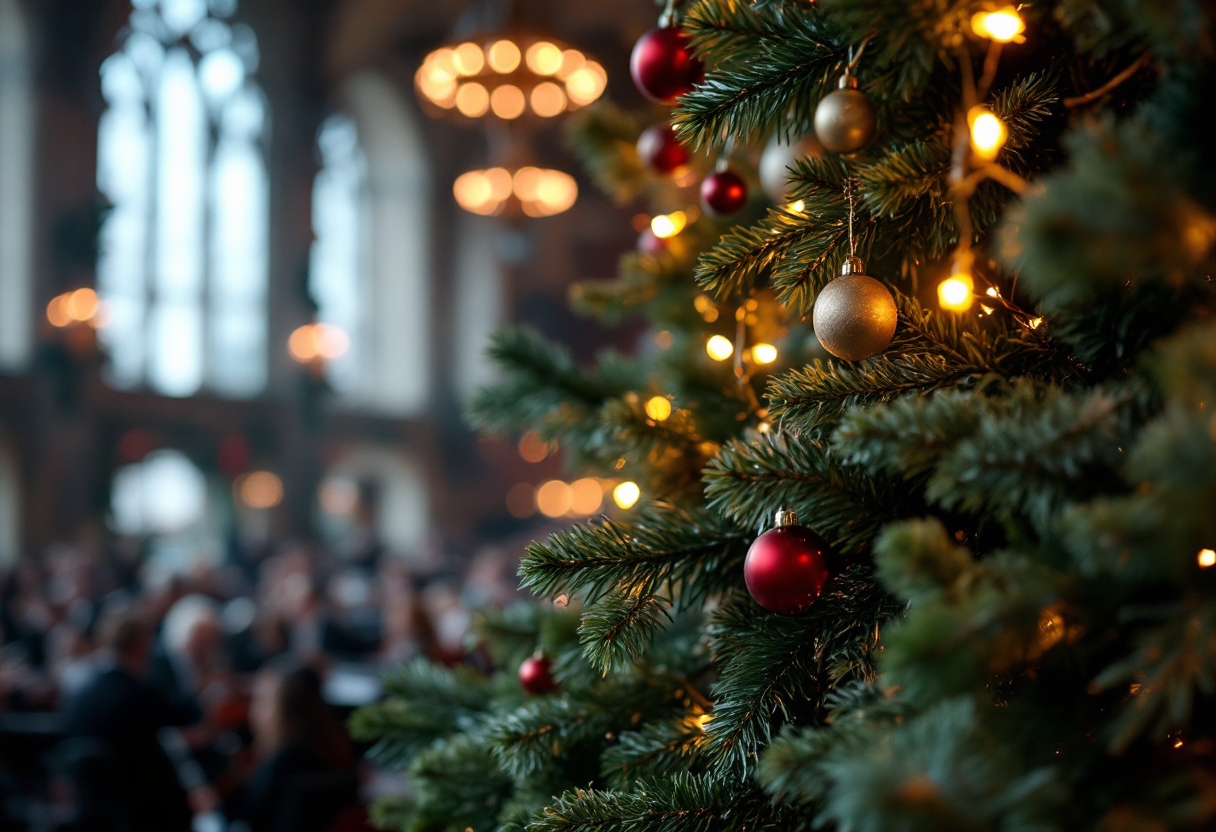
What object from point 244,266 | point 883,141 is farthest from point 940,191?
point 244,266

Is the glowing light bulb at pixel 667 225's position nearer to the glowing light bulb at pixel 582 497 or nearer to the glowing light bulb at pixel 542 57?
the glowing light bulb at pixel 542 57

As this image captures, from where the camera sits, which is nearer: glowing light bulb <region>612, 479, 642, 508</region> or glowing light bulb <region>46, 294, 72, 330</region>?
glowing light bulb <region>612, 479, 642, 508</region>

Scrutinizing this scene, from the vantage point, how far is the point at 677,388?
1.24 meters

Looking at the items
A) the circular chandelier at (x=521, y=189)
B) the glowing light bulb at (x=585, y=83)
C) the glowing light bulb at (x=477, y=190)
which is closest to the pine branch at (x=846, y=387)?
the glowing light bulb at (x=585, y=83)

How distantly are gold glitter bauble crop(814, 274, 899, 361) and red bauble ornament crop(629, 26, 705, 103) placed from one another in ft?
1.27

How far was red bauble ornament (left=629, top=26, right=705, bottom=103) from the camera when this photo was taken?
3.44 feet

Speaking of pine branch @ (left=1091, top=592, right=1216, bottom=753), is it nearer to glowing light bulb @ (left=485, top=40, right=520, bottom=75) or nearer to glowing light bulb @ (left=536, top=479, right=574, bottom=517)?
glowing light bulb @ (left=485, top=40, right=520, bottom=75)

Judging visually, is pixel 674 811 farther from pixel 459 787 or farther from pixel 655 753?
pixel 459 787

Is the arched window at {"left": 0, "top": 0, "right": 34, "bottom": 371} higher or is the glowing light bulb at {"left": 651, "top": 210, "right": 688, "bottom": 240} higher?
the arched window at {"left": 0, "top": 0, "right": 34, "bottom": 371}

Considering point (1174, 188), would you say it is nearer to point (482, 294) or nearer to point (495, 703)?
point (495, 703)

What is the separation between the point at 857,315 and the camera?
760 mm

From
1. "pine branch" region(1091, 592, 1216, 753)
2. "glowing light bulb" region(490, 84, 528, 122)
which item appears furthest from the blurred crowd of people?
"glowing light bulb" region(490, 84, 528, 122)

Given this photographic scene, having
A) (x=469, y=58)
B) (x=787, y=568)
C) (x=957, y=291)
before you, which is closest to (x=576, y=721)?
(x=787, y=568)

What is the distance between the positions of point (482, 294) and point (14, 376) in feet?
27.6
